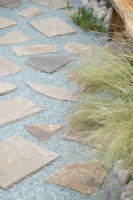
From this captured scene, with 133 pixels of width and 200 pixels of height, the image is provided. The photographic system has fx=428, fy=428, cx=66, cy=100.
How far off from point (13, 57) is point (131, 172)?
1817 mm

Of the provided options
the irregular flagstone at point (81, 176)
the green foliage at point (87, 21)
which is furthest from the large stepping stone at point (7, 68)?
the irregular flagstone at point (81, 176)

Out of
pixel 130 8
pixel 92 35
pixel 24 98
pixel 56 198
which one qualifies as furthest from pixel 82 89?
pixel 92 35

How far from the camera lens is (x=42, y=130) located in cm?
264

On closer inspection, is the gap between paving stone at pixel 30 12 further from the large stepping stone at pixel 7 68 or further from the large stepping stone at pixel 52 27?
the large stepping stone at pixel 7 68

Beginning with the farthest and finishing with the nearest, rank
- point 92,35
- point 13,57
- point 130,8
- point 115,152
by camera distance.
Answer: point 92,35, point 13,57, point 130,8, point 115,152

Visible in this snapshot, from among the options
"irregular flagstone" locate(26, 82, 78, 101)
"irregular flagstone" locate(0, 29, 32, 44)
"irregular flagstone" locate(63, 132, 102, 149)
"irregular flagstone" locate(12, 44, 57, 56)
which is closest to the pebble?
"irregular flagstone" locate(63, 132, 102, 149)

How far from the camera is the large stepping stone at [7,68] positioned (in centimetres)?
329

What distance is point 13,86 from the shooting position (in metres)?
3.11

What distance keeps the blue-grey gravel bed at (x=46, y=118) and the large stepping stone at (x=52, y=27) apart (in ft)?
0.18

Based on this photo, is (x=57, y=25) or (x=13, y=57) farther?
(x=57, y=25)

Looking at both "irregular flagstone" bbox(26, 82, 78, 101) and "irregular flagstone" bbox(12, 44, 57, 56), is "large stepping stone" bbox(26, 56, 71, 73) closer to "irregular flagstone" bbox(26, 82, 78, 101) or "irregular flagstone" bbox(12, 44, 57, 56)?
"irregular flagstone" bbox(12, 44, 57, 56)

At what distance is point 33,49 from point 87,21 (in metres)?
0.74

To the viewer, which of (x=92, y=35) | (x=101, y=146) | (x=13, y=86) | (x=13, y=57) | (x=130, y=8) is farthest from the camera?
(x=92, y=35)

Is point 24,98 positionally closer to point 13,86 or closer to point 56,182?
point 13,86
